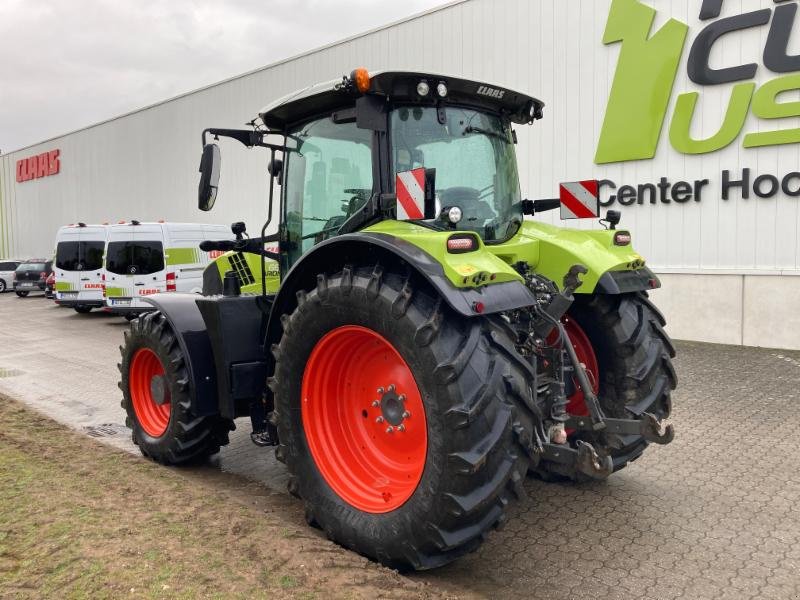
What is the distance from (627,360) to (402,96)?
2.10m

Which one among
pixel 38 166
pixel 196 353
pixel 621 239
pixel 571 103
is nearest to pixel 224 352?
pixel 196 353

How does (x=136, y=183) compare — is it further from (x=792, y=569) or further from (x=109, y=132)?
(x=792, y=569)

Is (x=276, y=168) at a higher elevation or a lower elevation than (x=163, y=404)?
higher

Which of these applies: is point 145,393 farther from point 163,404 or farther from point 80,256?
point 80,256

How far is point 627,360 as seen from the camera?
416 centimetres

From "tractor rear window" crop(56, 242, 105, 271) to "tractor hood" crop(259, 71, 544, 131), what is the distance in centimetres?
1385

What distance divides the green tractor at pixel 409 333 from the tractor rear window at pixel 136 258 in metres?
10.3

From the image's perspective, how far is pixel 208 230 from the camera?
51.6ft

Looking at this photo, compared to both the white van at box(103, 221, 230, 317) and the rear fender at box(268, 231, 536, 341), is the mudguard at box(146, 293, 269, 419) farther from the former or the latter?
the white van at box(103, 221, 230, 317)

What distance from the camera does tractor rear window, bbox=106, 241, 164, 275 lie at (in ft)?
48.8

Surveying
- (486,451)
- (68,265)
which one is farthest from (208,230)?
(486,451)

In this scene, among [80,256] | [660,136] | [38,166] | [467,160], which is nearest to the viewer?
[467,160]

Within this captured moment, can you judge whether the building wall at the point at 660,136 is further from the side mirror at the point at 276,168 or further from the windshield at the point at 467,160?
the side mirror at the point at 276,168

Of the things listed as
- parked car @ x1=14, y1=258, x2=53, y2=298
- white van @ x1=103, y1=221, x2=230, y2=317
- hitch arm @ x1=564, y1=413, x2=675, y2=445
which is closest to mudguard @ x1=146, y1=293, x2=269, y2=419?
hitch arm @ x1=564, y1=413, x2=675, y2=445
